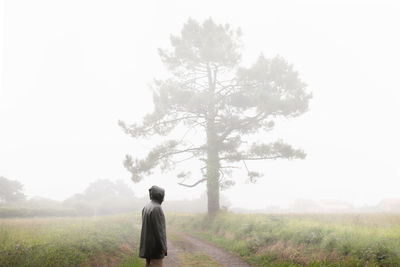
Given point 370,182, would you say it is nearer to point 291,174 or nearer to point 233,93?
point 291,174

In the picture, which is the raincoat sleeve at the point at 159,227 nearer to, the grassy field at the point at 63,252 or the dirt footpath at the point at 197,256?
the grassy field at the point at 63,252

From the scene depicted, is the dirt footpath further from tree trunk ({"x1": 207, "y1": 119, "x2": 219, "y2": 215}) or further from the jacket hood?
tree trunk ({"x1": 207, "y1": 119, "x2": 219, "y2": 215})

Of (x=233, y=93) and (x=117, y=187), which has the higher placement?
(x=233, y=93)

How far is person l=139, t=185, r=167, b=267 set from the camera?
20.3 feet

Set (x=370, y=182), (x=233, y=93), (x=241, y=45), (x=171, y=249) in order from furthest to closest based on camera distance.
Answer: (x=370, y=182) → (x=241, y=45) → (x=233, y=93) → (x=171, y=249)

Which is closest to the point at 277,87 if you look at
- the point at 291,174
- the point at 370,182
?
the point at 370,182

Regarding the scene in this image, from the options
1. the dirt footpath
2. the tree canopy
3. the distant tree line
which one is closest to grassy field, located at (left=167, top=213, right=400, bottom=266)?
the dirt footpath

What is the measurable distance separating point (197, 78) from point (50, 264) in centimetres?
1822

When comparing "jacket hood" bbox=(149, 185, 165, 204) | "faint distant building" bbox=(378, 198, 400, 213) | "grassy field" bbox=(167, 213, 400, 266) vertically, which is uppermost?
"jacket hood" bbox=(149, 185, 165, 204)

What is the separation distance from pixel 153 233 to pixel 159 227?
0.20 m

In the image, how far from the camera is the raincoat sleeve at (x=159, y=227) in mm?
6203

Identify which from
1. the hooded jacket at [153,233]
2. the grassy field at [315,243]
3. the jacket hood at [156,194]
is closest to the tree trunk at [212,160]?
the grassy field at [315,243]

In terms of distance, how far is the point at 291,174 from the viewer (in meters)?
149

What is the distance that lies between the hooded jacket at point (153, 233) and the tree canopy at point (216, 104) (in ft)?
42.2
